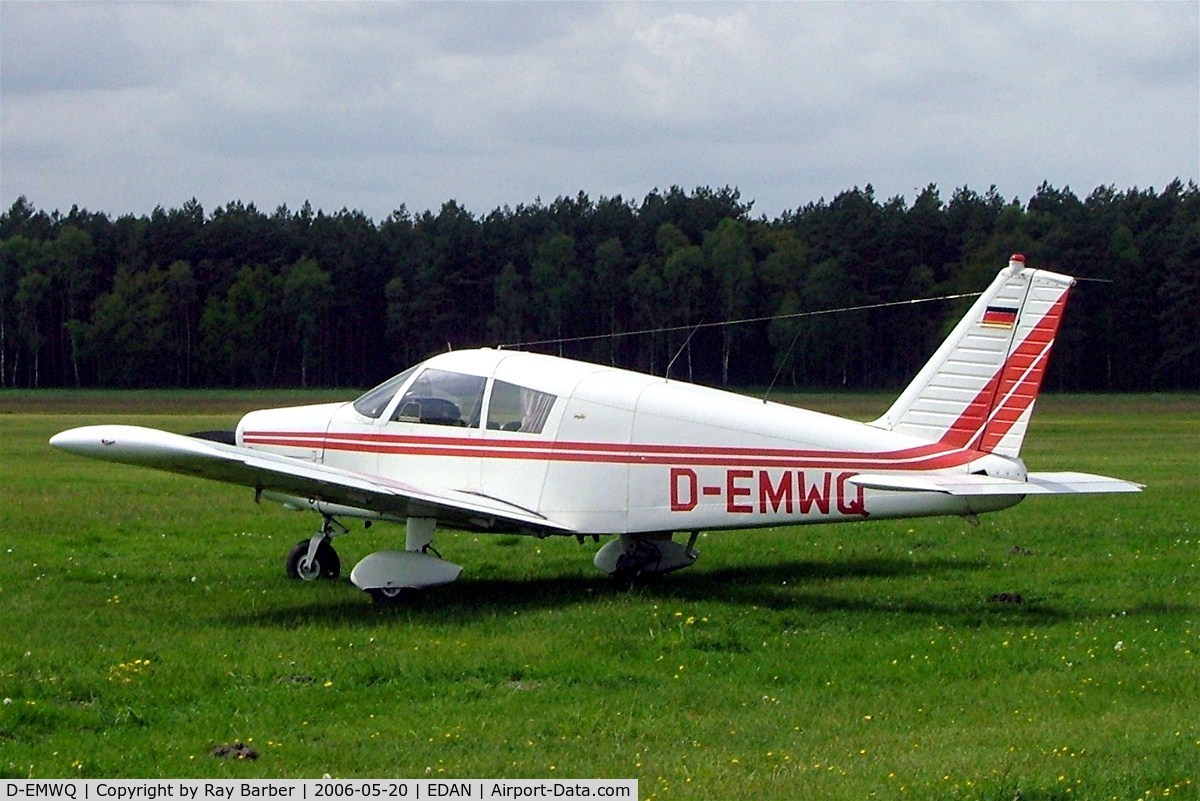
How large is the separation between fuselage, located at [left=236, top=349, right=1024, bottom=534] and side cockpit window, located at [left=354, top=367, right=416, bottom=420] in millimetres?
12

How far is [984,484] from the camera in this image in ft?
36.9

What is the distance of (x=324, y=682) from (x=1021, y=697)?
157 inches

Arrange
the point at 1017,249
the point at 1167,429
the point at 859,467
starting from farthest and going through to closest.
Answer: the point at 1017,249, the point at 1167,429, the point at 859,467

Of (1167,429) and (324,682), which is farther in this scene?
(1167,429)

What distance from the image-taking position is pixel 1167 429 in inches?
1769

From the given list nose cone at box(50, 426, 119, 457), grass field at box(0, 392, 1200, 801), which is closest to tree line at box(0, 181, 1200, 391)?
grass field at box(0, 392, 1200, 801)

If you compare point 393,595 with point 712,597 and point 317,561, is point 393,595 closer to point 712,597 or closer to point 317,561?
point 317,561

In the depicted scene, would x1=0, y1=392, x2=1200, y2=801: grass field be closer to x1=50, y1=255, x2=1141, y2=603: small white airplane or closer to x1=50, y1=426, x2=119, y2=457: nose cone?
x1=50, y1=255, x2=1141, y2=603: small white airplane

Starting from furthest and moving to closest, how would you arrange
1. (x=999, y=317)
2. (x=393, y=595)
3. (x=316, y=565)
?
(x=316, y=565), (x=999, y=317), (x=393, y=595)

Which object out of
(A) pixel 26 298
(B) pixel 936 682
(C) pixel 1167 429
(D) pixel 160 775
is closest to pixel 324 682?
(D) pixel 160 775

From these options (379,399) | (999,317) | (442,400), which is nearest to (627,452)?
(442,400)

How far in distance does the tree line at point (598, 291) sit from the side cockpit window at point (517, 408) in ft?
146

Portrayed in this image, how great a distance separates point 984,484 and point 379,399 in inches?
200

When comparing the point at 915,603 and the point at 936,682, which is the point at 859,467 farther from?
the point at 936,682
